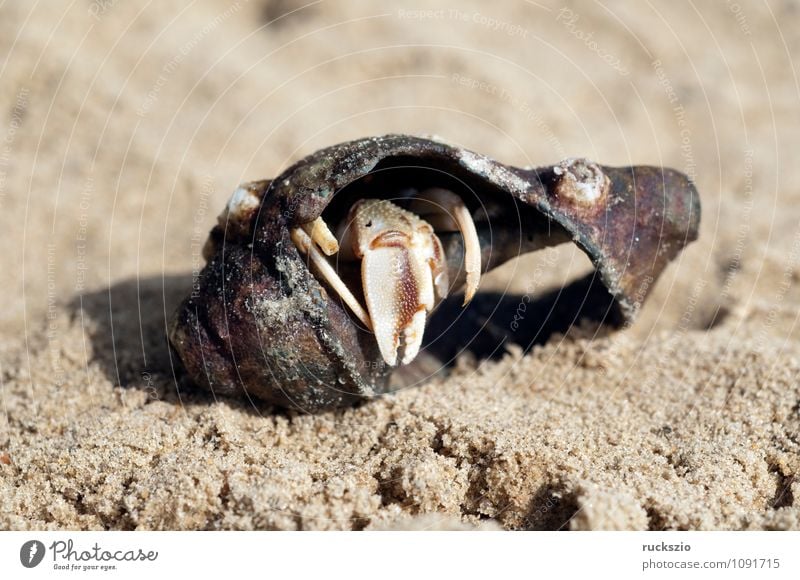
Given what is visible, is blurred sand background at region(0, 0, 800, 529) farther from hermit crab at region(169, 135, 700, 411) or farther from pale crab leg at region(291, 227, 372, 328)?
pale crab leg at region(291, 227, 372, 328)

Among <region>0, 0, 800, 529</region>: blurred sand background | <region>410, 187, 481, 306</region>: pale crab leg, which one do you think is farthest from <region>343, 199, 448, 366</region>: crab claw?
<region>0, 0, 800, 529</region>: blurred sand background

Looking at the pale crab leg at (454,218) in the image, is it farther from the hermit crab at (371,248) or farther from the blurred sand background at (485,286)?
the blurred sand background at (485,286)

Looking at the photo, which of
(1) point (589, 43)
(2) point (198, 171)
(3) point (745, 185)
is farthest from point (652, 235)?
(1) point (589, 43)

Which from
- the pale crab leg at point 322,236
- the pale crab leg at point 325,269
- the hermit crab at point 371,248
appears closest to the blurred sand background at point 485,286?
the hermit crab at point 371,248

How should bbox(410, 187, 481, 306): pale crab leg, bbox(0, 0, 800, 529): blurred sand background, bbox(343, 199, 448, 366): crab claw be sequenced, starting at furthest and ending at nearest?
bbox(410, 187, 481, 306): pale crab leg
bbox(343, 199, 448, 366): crab claw
bbox(0, 0, 800, 529): blurred sand background

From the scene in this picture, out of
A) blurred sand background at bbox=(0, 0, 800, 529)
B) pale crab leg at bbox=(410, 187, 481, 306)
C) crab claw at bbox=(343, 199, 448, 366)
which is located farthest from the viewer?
pale crab leg at bbox=(410, 187, 481, 306)

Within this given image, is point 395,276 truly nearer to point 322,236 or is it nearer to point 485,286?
point 322,236

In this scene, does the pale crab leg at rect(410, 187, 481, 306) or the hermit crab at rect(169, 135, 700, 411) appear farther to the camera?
the pale crab leg at rect(410, 187, 481, 306)
